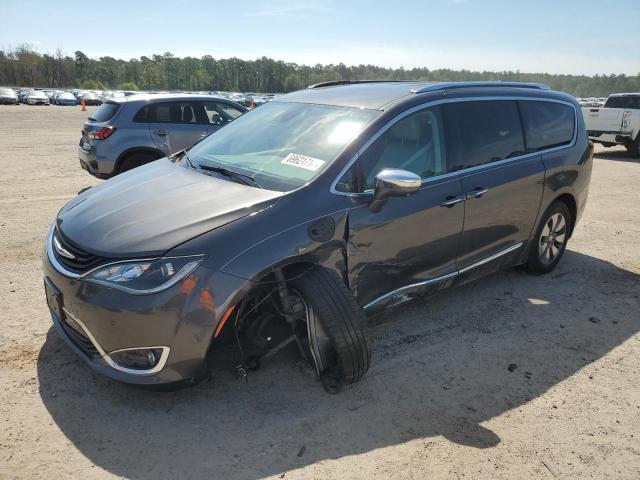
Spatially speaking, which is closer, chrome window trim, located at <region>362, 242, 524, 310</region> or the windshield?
the windshield

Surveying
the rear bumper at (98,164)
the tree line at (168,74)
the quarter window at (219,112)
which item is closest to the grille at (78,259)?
the rear bumper at (98,164)

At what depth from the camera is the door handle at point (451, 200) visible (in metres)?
3.59

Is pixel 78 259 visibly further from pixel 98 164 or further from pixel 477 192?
pixel 98 164

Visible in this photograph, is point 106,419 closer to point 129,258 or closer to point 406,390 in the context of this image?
point 129,258

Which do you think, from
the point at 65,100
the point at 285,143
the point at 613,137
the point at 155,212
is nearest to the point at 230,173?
the point at 285,143

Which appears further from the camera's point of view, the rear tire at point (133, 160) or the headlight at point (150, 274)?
the rear tire at point (133, 160)

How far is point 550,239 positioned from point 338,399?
10.2ft

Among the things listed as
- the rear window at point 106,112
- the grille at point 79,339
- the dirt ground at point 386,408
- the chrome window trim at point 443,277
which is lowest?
the dirt ground at point 386,408

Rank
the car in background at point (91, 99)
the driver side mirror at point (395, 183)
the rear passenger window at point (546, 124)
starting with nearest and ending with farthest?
the driver side mirror at point (395, 183) → the rear passenger window at point (546, 124) → the car in background at point (91, 99)

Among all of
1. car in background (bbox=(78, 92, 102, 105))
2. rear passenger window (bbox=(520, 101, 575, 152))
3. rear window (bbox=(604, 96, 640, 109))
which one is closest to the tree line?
car in background (bbox=(78, 92, 102, 105))

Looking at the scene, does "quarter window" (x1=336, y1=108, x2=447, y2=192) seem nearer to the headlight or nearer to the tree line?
the headlight

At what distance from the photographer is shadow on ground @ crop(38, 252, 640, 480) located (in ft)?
8.43

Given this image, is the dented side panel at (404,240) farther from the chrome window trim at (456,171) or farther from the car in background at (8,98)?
the car in background at (8,98)

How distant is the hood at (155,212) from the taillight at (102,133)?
4594 millimetres
